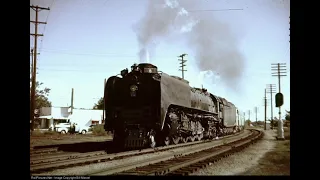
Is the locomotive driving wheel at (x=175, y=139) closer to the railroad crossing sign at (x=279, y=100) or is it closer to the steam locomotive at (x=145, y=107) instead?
the steam locomotive at (x=145, y=107)

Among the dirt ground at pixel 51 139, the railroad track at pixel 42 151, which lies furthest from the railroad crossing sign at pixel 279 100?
the dirt ground at pixel 51 139

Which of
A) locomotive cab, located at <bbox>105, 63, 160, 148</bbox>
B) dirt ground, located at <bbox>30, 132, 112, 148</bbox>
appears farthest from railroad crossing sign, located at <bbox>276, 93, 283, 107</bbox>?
dirt ground, located at <bbox>30, 132, 112, 148</bbox>

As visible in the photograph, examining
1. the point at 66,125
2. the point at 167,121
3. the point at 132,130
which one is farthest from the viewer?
the point at 66,125

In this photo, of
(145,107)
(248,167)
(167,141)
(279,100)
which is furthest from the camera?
(167,141)

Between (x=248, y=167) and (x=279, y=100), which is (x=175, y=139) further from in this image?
(x=248, y=167)

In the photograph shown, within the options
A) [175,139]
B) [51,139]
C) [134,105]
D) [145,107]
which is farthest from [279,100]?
[51,139]

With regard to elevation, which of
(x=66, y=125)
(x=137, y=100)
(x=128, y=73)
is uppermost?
(x=128, y=73)

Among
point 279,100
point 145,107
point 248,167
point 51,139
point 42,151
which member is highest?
point 279,100
